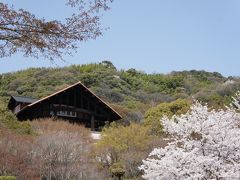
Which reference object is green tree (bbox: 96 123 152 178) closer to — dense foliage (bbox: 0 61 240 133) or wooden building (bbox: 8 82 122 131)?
wooden building (bbox: 8 82 122 131)

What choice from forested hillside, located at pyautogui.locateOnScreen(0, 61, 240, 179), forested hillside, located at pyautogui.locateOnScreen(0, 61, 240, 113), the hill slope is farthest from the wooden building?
forested hillside, located at pyautogui.locateOnScreen(0, 61, 240, 113)

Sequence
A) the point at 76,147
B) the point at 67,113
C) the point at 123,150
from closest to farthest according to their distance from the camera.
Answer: the point at 76,147 < the point at 123,150 < the point at 67,113

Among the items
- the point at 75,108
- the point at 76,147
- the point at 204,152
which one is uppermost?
the point at 75,108

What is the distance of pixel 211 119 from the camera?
40.1ft

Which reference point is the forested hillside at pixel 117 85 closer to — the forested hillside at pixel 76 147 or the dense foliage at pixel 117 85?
the dense foliage at pixel 117 85

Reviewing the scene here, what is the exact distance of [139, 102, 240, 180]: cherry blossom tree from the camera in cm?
1105

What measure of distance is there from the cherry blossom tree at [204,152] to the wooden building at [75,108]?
20.6 m

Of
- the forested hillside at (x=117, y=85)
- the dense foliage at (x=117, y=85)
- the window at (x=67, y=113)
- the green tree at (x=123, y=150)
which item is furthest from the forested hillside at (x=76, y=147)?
the forested hillside at (x=117, y=85)

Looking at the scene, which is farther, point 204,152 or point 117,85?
point 117,85

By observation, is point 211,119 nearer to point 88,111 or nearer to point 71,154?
point 71,154

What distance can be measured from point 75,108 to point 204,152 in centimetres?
2272

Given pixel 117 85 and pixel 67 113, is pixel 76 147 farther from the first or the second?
pixel 117 85

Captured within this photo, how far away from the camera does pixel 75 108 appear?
33.8m

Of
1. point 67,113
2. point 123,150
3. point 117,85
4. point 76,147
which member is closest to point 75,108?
point 67,113
